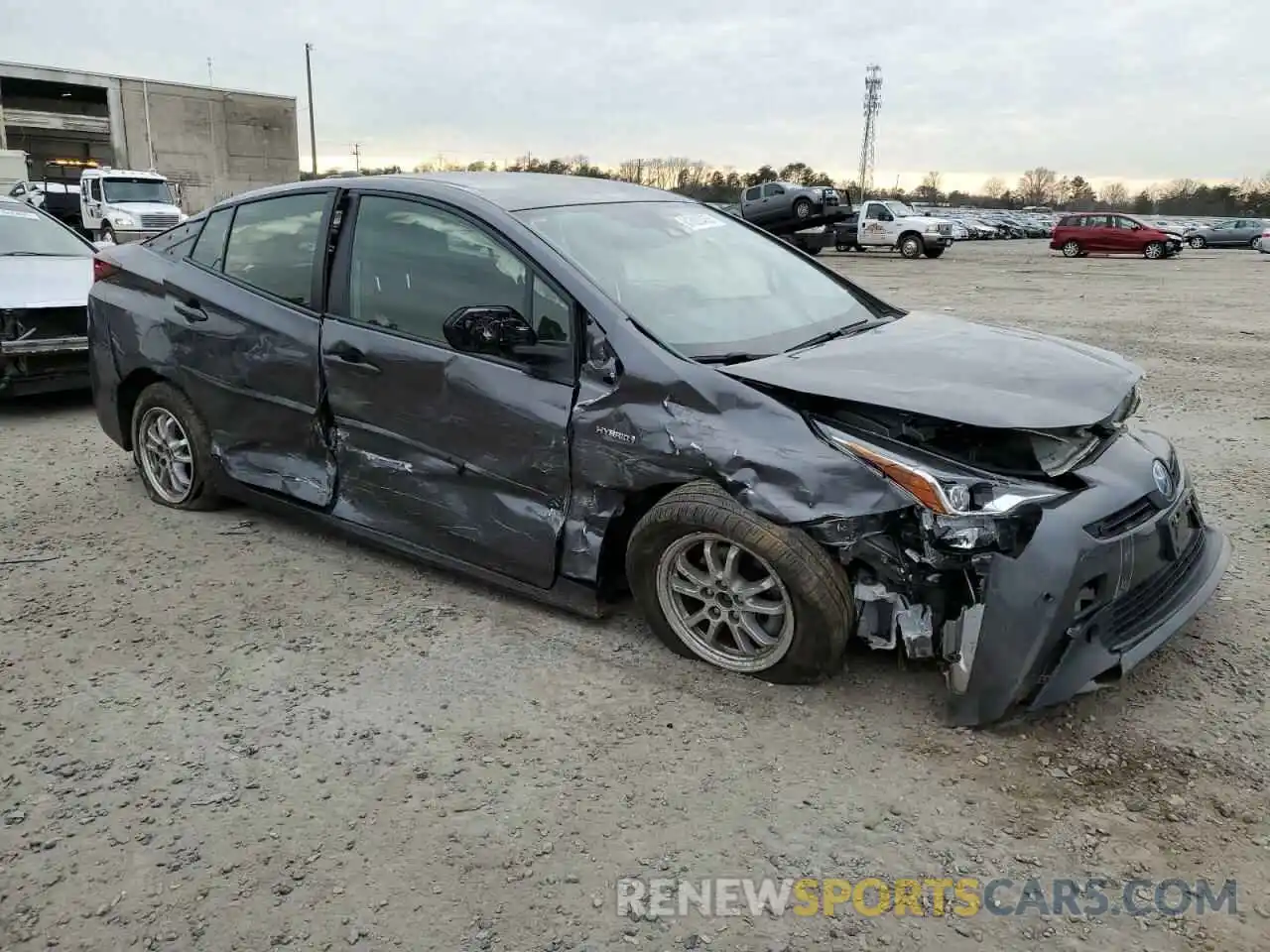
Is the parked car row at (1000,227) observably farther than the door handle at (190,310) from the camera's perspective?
Yes

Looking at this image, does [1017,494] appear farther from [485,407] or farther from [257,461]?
[257,461]

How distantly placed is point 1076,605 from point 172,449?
169 inches

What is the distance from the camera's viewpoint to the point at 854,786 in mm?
2787

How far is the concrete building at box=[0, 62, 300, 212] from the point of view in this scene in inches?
1972

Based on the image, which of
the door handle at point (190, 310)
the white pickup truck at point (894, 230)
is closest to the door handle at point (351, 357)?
the door handle at point (190, 310)

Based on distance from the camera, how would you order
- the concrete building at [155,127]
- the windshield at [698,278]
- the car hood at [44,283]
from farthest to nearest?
the concrete building at [155,127]
the car hood at [44,283]
the windshield at [698,278]

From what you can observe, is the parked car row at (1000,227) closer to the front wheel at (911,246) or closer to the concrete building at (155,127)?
the front wheel at (911,246)

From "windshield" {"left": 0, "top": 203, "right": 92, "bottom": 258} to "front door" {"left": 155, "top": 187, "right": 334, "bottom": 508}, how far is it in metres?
4.24

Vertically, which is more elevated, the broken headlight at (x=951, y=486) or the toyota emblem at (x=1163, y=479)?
the broken headlight at (x=951, y=486)

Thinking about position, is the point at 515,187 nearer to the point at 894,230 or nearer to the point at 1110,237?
the point at 894,230

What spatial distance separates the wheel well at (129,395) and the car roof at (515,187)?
1150mm

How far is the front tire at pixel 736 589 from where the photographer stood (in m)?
3.06

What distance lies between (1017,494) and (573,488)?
1473 millimetres

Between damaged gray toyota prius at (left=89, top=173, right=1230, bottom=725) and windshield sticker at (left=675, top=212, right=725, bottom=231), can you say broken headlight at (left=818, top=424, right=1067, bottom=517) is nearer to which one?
damaged gray toyota prius at (left=89, top=173, right=1230, bottom=725)
